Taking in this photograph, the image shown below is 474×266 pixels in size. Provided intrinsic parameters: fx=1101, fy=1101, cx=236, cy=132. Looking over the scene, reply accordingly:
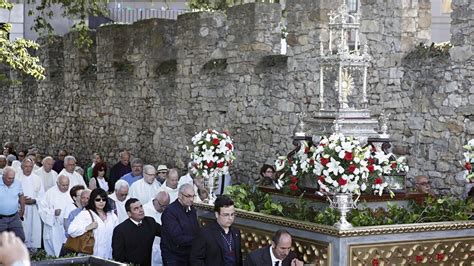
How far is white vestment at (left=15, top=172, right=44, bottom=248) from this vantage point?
16.5m

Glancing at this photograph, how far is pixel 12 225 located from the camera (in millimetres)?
14742

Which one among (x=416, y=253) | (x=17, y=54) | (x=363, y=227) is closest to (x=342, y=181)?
(x=363, y=227)

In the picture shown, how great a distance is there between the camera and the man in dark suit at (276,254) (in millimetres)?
10211

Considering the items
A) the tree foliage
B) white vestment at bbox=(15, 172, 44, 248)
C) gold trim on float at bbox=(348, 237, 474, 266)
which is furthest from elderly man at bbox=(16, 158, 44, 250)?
gold trim on float at bbox=(348, 237, 474, 266)

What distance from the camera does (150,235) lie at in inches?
464

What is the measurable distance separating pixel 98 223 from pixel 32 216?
5.18m

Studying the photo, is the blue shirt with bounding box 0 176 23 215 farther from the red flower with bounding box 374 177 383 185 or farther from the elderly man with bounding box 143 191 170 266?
the red flower with bounding box 374 177 383 185

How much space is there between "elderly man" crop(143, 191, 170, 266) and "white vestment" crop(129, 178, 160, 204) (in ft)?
5.21

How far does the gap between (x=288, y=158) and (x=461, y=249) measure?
2.37 meters

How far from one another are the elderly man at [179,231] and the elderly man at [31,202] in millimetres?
5000

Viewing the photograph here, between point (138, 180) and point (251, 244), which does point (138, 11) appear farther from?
point (251, 244)

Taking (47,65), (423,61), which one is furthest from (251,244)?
(47,65)

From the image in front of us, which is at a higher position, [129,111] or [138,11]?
[138,11]

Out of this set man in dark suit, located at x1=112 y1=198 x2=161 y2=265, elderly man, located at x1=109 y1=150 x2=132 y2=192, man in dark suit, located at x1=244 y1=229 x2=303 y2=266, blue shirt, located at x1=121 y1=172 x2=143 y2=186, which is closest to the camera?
man in dark suit, located at x1=244 y1=229 x2=303 y2=266
